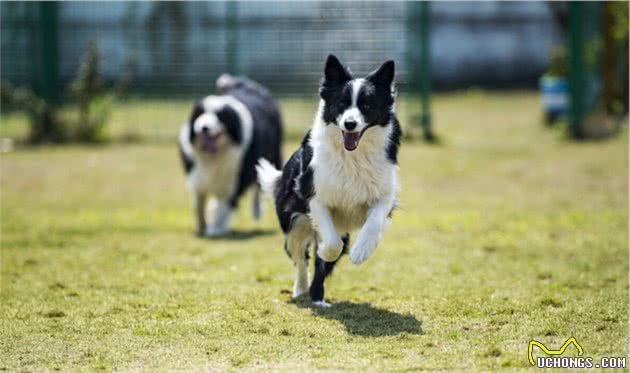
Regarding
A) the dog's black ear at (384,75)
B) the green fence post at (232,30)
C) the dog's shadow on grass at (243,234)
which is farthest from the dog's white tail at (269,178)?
the green fence post at (232,30)

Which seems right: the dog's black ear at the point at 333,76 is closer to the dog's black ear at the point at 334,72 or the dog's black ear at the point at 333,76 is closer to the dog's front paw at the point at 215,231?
the dog's black ear at the point at 334,72

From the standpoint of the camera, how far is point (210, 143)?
1069cm

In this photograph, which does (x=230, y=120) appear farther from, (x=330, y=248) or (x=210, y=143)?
(x=330, y=248)

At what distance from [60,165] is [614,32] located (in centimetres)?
908

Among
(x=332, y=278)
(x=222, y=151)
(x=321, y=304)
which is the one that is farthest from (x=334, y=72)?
(x=222, y=151)

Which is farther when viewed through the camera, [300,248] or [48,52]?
[48,52]

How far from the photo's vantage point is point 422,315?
627cm

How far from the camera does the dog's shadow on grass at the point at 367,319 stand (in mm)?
5820

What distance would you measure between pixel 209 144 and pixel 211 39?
299 inches

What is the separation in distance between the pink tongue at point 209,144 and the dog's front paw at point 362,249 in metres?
4.79

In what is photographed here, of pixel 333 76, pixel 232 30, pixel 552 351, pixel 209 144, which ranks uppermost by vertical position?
pixel 333 76

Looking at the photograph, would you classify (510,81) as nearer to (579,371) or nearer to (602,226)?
(602,226)

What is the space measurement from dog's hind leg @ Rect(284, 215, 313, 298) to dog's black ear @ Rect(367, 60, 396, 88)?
103 centimetres

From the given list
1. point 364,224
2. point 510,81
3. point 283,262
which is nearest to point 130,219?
point 283,262
